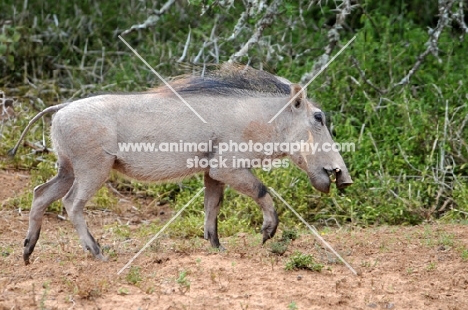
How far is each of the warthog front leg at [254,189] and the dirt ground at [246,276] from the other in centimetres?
18

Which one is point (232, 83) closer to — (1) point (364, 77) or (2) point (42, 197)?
(2) point (42, 197)

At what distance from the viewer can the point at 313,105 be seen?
6383 millimetres

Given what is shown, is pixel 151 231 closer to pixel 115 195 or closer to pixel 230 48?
pixel 115 195

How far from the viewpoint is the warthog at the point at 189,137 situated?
5.77 meters

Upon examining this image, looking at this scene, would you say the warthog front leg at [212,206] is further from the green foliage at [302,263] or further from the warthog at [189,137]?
the green foliage at [302,263]

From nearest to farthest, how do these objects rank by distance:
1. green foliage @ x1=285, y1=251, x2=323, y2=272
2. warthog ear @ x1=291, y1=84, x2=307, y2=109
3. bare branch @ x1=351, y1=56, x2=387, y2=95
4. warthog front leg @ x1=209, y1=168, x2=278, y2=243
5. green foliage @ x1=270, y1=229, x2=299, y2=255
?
1. green foliage @ x1=285, y1=251, x2=323, y2=272
2. green foliage @ x1=270, y1=229, x2=299, y2=255
3. warthog front leg @ x1=209, y1=168, x2=278, y2=243
4. warthog ear @ x1=291, y1=84, x2=307, y2=109
5. bare branch @ x1=351, y1=56, x2=387, y2=95

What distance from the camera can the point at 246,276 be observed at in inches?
201

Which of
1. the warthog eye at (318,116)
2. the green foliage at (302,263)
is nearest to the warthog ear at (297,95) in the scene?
the warthog eye at (318,116)

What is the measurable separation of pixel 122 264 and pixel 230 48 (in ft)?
15.1

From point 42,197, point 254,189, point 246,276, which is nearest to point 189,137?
point 254,189

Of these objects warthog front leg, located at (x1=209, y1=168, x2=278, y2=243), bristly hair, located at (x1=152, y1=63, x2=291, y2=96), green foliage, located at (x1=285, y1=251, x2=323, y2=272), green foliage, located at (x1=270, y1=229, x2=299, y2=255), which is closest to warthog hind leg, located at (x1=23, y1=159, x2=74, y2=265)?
bristly hair, located at (x1=152, y1=63, x2=291, y2=96)

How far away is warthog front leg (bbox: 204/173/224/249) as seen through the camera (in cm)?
619

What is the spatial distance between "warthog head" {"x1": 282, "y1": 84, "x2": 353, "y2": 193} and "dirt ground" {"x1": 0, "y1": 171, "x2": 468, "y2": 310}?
0.50 meters

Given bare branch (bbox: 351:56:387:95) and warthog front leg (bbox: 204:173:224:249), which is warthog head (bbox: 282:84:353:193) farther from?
bare branch (bbox: 351:56:387:95)
